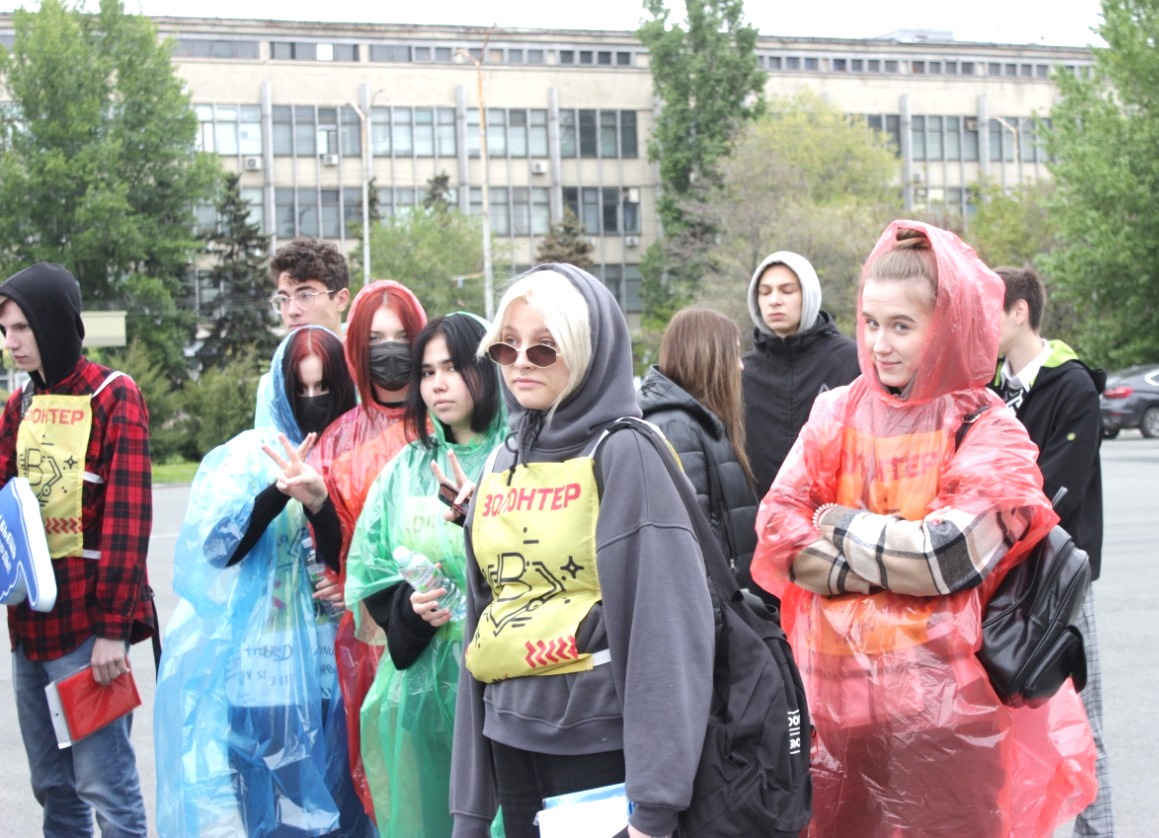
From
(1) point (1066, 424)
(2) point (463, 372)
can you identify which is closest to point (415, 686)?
(2) point (463, 372)

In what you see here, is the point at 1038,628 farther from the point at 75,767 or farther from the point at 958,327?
the point at 75,767

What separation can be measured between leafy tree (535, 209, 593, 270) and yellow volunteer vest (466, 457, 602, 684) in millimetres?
57114

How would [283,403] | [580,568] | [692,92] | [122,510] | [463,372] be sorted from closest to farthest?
[580,568]
[463,372]
[122,510]
[283,403]
[692,92]

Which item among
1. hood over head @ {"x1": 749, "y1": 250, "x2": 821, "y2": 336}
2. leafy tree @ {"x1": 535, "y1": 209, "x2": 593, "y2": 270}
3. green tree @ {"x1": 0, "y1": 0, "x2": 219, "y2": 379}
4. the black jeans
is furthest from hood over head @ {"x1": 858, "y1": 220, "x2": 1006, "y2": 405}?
leafy tree @ {"x1": 535, "y1": 209, "x2": 593, "y2": 270}

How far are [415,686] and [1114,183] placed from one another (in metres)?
31.0

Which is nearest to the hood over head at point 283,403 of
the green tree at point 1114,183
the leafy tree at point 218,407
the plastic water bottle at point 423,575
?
the plastic water bottle at point 423,575

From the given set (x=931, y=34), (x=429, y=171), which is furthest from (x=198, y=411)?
(x=931, y=34)

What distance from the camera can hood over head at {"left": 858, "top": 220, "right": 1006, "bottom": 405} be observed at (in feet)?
11.3

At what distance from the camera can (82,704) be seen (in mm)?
4527

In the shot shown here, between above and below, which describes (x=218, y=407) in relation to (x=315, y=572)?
above

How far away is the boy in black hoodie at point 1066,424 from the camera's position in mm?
4492

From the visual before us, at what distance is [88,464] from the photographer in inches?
186

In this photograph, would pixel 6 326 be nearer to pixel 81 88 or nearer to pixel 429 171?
pixel 81 88

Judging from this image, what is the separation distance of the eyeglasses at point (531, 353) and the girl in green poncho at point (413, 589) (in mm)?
1069
